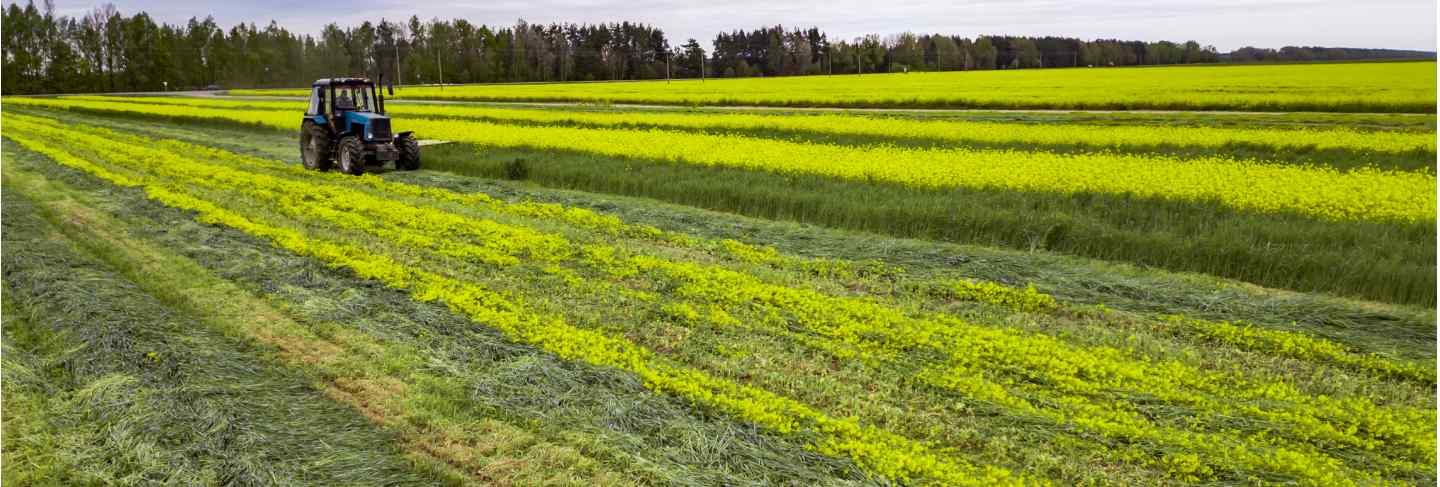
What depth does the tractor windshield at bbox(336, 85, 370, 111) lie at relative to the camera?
60.4 ft

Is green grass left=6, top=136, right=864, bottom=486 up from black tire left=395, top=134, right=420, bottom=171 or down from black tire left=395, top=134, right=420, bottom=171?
down

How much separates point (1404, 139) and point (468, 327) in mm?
23802

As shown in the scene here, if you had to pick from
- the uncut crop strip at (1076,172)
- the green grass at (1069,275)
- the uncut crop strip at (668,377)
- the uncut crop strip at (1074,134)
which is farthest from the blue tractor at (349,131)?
the uncut crop strip at (1074,134)

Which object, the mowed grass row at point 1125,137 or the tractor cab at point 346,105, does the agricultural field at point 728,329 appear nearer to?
the tractor cab at point 346,105

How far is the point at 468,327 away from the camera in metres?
7.48

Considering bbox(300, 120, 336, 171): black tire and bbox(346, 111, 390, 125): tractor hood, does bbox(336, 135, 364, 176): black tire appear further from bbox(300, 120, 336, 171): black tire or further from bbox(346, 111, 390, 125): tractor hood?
bbox(300, 120, 336, 171): black tire

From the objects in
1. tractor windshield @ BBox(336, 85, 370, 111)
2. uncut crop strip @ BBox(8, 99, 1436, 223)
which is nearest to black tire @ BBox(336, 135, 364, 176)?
tractor windshield @ BBox(336, 85, 370, 111)

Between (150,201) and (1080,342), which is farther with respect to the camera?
(150,201)

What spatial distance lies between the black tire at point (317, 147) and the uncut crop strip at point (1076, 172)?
4.89 meters

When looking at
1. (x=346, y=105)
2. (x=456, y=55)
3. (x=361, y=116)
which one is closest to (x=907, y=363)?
(x=361, y=116)

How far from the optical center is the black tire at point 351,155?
680 inches

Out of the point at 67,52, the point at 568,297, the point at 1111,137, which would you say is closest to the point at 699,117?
the point at 1111,137

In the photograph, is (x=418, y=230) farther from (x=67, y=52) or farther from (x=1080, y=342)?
(x=67, y=52)

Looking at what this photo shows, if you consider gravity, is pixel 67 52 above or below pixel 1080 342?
above
